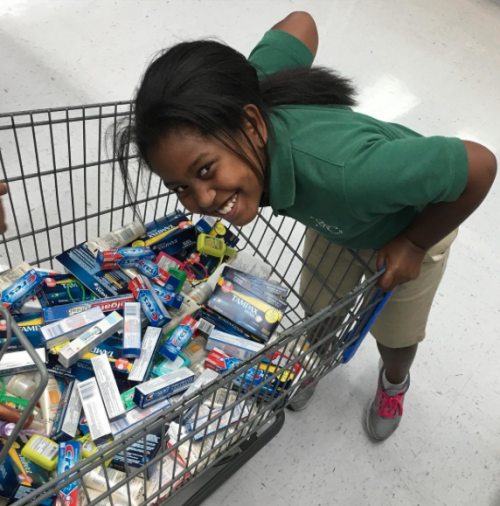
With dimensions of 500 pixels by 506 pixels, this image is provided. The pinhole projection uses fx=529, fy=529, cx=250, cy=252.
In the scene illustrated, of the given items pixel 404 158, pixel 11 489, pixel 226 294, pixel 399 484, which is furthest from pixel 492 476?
pixel 11 489

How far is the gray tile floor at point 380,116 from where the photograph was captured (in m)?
1.59

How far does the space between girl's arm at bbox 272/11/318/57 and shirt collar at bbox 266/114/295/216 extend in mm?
408

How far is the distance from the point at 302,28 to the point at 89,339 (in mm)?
915

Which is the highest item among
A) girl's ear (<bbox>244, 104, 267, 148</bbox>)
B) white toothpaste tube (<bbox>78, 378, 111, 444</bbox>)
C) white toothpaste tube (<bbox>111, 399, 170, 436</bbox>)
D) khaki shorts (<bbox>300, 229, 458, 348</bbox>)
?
girl's ear (<bbox>244, 104, 267, 148</bbox>)

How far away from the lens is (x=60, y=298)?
4.54 ft

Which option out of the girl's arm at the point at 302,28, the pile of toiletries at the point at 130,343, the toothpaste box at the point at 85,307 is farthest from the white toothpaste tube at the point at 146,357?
the girl's arm at the point at 302,28

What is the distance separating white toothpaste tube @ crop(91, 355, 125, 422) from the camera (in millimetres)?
1160

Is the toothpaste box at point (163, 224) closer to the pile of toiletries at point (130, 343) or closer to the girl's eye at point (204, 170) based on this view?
the pile of toiletries at point (130, 343)

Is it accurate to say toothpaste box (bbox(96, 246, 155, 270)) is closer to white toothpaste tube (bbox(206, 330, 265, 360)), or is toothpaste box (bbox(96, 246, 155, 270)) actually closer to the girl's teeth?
white toothpaste tube (bbox(206, 330, 265, 360))

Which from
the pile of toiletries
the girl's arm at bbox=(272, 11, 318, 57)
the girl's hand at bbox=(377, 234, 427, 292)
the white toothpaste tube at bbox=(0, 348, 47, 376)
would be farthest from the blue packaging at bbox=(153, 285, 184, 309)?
the girl's arm at bbox=(272, 11, 318, 57)

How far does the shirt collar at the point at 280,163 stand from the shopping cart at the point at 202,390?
0.24m

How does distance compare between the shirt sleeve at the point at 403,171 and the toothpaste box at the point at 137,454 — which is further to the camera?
the toothpaste box at the point at 137,454

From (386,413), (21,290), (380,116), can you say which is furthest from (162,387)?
(380,116)

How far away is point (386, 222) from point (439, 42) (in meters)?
2.58
